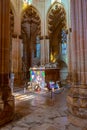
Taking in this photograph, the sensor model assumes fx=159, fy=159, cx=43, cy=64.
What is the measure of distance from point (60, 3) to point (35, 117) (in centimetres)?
1332

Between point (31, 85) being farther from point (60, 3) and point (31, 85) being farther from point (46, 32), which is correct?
point (60, 3)

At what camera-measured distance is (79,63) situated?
467cm

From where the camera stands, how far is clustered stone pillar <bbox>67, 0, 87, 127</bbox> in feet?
14.2

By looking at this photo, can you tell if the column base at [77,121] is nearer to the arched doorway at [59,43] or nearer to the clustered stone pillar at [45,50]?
the clustered stone pillar at [45,50]

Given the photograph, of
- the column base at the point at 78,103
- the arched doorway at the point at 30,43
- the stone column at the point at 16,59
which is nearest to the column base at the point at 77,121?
the column base at the point at 78,103

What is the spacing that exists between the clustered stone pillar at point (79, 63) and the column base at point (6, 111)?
1576 millimetres

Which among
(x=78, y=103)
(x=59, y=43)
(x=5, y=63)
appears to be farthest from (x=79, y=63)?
(x=59, y=43)

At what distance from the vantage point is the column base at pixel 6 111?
12.6 ft

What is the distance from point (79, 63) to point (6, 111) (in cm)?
242

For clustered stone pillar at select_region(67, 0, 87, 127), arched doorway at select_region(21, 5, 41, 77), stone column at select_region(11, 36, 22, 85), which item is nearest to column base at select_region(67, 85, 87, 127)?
clustered stone pillar at select_region(67, 0, 87, 127)

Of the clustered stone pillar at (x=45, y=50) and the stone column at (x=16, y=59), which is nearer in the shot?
the stone column at (x=16, y=59)

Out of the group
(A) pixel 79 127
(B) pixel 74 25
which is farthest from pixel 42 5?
(A) pixel 79 127

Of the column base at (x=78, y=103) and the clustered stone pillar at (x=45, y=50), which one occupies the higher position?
the clustered stone pillar at (x=45, y=50)

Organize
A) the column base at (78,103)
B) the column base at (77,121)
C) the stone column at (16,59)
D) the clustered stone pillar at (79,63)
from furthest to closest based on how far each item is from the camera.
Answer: the stone column at (16,59), the clustered stone pillar at (79,63), the column base at (78,103), the column base at (77,121)
